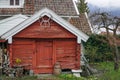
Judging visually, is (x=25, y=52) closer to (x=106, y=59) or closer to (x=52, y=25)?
(x=52, y=25)

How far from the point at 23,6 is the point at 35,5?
1008mm

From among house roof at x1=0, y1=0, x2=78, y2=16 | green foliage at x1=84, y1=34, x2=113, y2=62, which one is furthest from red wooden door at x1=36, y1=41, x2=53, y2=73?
green foliage at x1=84, y1=34, x2=113, y2=62

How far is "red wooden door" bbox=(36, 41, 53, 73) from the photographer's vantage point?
27.2 m

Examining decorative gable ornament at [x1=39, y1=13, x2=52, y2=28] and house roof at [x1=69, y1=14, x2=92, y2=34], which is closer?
decorative gable ornament at [x1=39, y1=13, x2=52, y2=28]

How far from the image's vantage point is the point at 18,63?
2659cm

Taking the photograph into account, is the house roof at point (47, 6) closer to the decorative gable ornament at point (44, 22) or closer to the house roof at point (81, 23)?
the house roof at point (81, 23)

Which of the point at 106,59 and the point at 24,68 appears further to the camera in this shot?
the point at 106,59

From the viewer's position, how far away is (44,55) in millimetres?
27250

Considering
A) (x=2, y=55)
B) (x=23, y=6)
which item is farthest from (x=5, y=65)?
(x=23, y=6)

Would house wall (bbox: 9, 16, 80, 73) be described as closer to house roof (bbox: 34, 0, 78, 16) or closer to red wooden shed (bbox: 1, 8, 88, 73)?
red wooden shed (bbox: 1, 8, 88, 73)

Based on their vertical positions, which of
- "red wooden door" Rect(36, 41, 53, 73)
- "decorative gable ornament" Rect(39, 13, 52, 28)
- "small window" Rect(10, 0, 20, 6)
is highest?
"small window" Rect(10, 0, 20, 6)

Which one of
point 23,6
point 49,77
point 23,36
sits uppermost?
point 23,6

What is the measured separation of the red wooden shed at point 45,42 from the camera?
2658cm

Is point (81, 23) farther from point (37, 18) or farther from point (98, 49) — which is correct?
point (37, 18)
